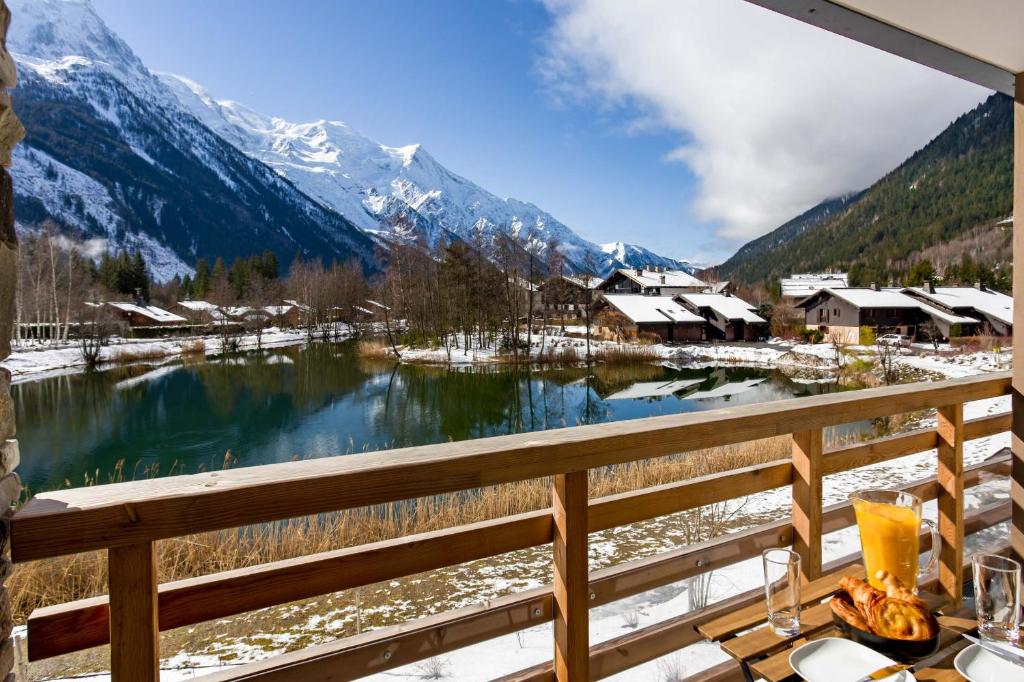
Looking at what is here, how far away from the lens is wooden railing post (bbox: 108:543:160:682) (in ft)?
2.53

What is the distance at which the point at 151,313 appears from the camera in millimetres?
38281

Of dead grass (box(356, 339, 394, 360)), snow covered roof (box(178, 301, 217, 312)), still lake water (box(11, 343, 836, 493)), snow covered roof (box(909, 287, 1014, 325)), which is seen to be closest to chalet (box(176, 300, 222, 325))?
snow covered roof (box(178, 301, 217, 312))

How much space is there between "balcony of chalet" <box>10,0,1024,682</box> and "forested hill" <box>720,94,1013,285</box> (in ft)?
167

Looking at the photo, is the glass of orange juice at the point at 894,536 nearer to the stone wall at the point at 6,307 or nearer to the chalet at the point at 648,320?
the stone wall at the point at 6,307

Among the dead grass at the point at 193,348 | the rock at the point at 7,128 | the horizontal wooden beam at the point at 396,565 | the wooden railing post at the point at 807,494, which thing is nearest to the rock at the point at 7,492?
the horizontal wooden beam at the point at 396,565

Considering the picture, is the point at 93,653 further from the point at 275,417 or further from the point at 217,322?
the point at 217,322

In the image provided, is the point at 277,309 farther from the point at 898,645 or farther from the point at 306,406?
the point at 898,645

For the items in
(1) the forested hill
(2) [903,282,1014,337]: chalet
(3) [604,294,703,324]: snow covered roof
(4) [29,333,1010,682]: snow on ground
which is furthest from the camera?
(1) the forested hill

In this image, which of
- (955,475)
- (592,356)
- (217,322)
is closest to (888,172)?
(592,356)

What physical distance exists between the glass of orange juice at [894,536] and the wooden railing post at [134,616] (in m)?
1.27

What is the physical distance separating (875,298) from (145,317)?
1862 inches

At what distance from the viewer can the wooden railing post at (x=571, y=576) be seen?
1.18 meters

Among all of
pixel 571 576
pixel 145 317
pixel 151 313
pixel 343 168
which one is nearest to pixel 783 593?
pixel 571 576

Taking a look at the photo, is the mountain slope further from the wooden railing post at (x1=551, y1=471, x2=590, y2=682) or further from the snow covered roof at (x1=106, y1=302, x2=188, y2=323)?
the wooden railing post at (x1=551, y1=471, x2=590, y2=682)
